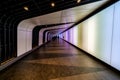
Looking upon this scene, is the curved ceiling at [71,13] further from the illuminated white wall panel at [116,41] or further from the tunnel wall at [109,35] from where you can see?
the illuminated white wall panel at [116,41]

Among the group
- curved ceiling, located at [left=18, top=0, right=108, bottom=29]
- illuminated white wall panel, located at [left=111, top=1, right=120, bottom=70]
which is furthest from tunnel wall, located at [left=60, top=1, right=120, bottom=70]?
curved ceiling, located at [left=18, top=0, right=108, bottom=29]

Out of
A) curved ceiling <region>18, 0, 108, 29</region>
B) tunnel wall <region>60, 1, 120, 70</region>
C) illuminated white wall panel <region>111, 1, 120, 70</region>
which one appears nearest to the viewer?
illuminated white wall panel <region>111, 1, 120, 70</region>

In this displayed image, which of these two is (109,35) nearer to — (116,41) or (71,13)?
(116,41)

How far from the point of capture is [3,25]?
6.99 m

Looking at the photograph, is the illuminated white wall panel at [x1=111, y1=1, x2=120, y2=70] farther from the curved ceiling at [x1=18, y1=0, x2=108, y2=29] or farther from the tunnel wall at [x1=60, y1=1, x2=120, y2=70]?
the curved ceiling at [x1=18, y1=0, x2=108, y2=29]

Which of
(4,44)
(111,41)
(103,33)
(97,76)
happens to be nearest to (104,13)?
(103,33)

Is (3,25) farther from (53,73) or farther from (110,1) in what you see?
(110,1)

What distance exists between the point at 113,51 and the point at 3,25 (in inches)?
182

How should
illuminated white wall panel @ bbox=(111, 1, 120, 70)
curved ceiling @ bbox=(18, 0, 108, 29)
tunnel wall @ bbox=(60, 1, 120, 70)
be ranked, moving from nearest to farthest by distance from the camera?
illuminated white wall panel @ bbox=(111, 1, 120, 70), tunnel wall @ bbox=(60, 1, 120, 70), curved ceiling @ bbox=(18, 0, 108, 29)

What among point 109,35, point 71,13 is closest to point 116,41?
point 109,35

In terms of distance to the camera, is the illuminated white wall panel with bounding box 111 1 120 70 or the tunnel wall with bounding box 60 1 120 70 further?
the tunnel wall with bounding box 60 1 120 70

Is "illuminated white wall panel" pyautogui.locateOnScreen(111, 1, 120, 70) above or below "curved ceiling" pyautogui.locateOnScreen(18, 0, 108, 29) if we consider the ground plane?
below

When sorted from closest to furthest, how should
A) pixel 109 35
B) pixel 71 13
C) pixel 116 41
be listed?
pixel 116 41 → pixel 109 35 → pixel 71 13

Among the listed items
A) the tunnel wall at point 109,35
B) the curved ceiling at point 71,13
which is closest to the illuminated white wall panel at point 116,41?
the tunnel wall at point 109,35
